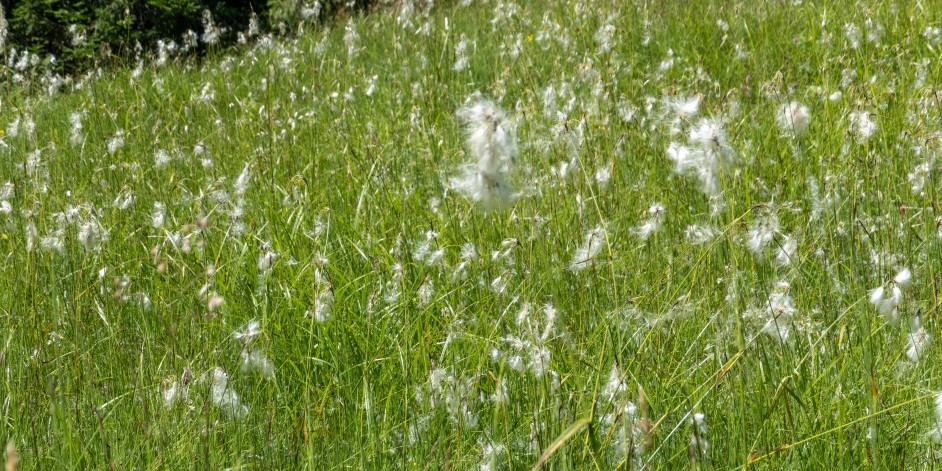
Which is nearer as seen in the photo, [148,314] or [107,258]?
[148,314]

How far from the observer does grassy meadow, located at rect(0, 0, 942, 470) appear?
1.94 meters

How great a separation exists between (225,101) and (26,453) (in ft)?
14.1

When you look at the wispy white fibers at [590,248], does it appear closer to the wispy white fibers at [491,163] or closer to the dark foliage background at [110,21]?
the wispy white fibers at [491,163]

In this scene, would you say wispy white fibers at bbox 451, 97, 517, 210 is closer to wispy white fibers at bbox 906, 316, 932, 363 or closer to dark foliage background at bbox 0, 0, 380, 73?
wispy white fibers at bbox 906, 316, 932, 363

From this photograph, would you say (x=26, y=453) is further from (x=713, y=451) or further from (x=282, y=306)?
(x=713, y=451)

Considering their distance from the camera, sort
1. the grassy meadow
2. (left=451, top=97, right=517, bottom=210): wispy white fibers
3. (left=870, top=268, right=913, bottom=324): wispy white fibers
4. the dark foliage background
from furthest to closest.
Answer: the dark foliage background → (left=870, top=268, right=913, bottom=324): wispy white fibers → the grassy meadow → (left=451, top=97, right=517, bottom=210): wispy white fibers

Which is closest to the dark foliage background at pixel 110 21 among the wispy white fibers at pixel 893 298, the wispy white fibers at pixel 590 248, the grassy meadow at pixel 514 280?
the grassy meadow at pixel 514 280

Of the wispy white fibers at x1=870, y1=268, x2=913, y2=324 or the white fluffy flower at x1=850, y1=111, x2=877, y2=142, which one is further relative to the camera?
the white fluffy flower at x1=850, y1=111, x2=877, y2=142

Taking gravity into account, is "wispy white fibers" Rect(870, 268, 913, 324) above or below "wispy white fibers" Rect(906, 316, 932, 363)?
above

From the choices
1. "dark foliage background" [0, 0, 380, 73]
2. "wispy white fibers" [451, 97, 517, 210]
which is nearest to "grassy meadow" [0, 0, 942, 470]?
"wispy white fibers" [451, 97, 517, 210]

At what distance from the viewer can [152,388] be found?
2.21m

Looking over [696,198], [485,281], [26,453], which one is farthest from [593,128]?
[26,453]

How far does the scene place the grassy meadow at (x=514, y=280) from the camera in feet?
6.36

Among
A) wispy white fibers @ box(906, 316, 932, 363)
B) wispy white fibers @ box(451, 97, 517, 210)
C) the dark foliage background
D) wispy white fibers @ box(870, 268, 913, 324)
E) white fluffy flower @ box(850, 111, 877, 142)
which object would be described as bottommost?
wispy white fibers @ box(906, 316, 932, 363)
